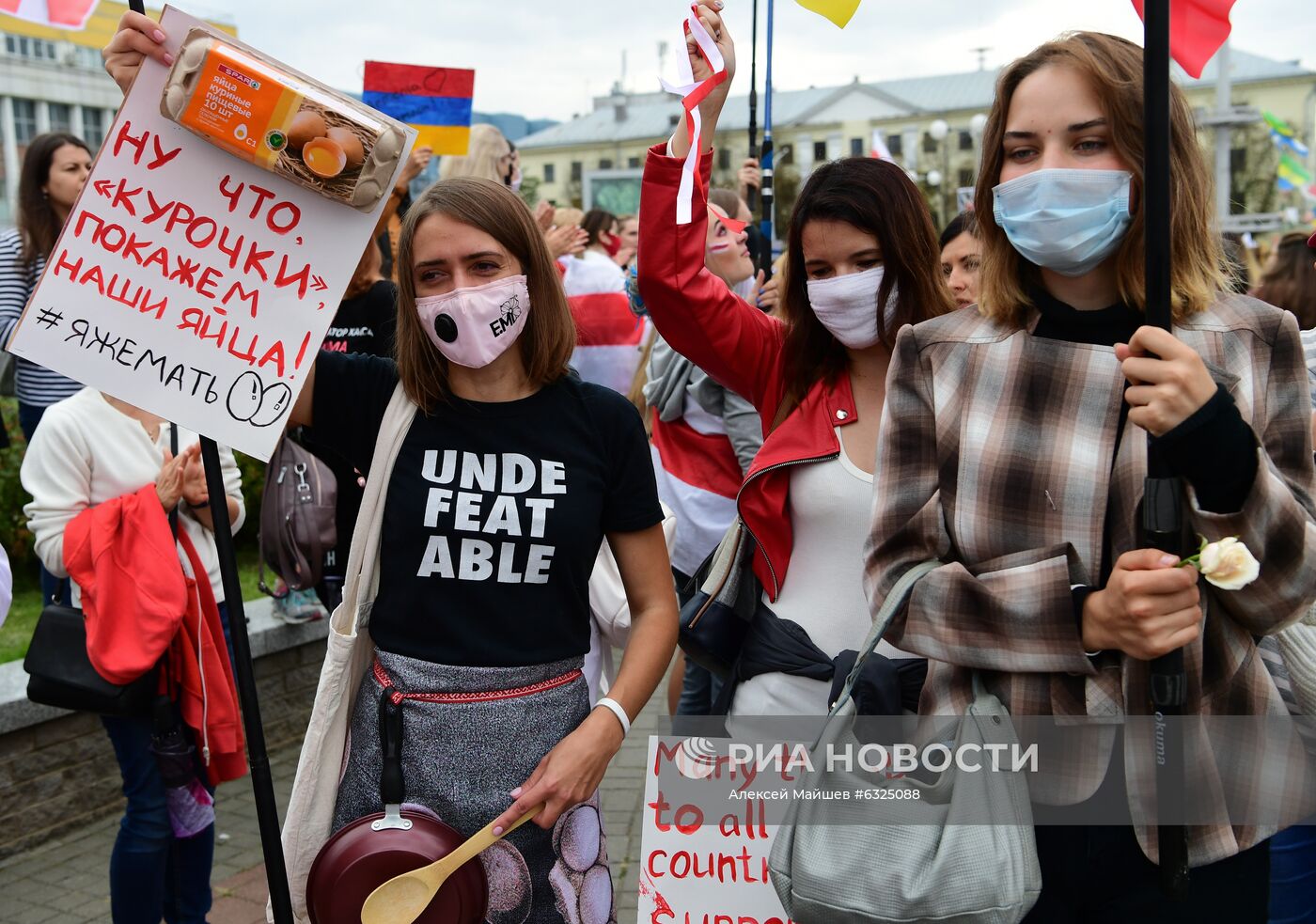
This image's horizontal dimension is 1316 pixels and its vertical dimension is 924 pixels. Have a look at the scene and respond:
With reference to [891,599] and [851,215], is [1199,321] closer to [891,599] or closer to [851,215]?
[891,599]

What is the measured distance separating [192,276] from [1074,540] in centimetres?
152

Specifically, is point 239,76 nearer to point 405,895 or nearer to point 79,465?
point 405,895

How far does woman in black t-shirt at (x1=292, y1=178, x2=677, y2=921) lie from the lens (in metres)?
2.38

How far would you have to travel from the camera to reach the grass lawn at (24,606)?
627 cm

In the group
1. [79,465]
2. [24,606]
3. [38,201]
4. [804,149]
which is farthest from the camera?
[804,149]

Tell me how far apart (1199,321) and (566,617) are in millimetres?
1207

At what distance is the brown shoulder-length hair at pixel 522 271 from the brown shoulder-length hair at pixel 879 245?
0.60m

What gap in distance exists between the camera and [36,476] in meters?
3.75

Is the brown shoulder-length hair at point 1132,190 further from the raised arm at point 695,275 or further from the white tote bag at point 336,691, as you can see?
the white tote bag at point 336,691

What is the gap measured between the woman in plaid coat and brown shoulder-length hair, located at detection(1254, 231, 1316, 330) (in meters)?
2.58

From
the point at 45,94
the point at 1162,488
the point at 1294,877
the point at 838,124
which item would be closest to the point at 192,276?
the point at 1162,488

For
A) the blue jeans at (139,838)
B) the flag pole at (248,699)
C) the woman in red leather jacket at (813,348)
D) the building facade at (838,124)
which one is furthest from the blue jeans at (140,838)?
the building facade at (838,124)

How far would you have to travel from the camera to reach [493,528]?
237 centimetres

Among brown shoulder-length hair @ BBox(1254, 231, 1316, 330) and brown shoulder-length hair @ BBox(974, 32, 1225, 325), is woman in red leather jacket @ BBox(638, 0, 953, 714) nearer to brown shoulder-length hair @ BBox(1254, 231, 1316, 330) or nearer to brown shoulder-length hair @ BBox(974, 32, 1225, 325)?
brown shoulder-length hair @ BBox(974, 32, 1225, 325)
